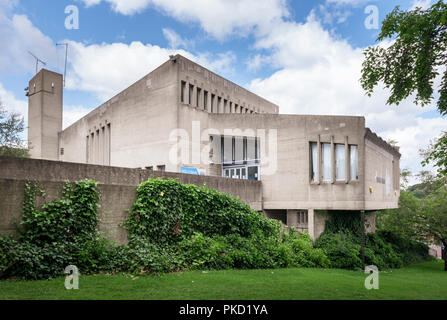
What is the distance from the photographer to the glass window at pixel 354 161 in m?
18.6

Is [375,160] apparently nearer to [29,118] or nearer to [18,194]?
[18,194]

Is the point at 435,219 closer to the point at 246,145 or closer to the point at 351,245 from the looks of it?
the point at 351,245

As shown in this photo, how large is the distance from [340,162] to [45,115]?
36.1m

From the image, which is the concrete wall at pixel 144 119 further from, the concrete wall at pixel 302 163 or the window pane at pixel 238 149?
the concrete wall at pixel 302 163

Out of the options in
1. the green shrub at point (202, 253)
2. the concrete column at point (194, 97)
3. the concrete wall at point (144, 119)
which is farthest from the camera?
the concrete column at point (194, 97)

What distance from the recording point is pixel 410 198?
83.2 ft

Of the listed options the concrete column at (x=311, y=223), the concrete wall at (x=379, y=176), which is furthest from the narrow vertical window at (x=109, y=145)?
the concrete wall at (x=379, y=176)

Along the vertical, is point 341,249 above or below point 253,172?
below

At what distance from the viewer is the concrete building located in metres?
18.9

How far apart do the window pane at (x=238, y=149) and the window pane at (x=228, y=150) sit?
0.43 metres

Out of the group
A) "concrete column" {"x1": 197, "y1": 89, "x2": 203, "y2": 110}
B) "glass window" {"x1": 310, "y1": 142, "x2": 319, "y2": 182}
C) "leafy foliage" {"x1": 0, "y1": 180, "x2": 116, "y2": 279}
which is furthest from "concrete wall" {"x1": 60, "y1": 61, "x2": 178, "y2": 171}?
"leafy foliage" {"x1": 0, "y1": 180, "x2": 116, "y2": 279}

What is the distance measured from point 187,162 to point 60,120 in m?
26.7

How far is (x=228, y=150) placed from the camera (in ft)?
80.7

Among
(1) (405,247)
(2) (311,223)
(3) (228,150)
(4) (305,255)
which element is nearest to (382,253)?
(2) (311,223)
